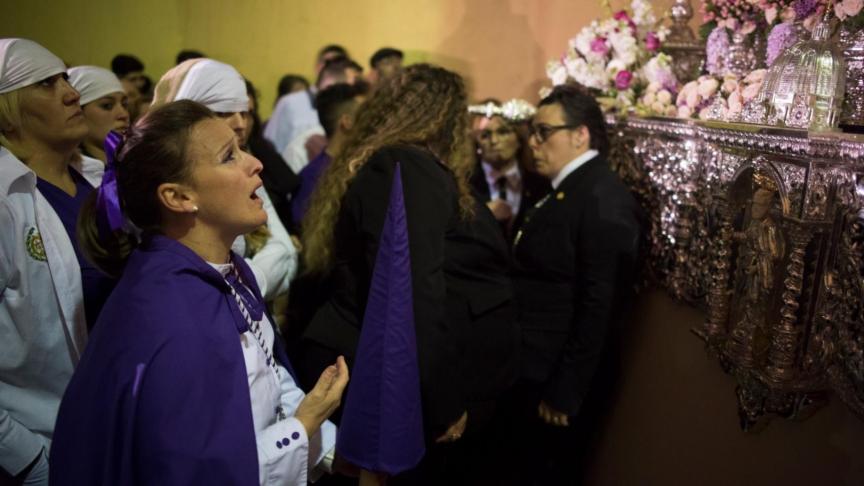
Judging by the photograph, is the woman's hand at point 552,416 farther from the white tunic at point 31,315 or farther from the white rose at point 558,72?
the white tunic at point 31,315

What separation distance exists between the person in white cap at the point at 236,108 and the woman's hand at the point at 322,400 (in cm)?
68

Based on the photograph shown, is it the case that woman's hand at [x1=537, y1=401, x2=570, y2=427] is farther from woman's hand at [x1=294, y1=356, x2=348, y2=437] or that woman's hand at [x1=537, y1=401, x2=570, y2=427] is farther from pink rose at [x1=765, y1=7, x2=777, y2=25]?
pink rose at [x1=765, y1=7, x2=777, y2=25]

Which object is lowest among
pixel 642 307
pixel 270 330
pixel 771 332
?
pixel 642 307

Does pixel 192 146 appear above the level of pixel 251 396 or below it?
above

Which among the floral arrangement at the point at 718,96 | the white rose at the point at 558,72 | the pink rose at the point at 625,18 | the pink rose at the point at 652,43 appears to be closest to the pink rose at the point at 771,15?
the floral arrangement at the point at 718,96

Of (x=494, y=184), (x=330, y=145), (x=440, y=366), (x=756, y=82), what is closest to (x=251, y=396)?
(x=440, y=366)

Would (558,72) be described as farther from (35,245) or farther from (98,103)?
(35,245)

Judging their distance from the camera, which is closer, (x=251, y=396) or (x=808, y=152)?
(x=251, y=396)

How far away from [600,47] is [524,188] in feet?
Result: 3.04

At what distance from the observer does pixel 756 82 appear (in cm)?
209

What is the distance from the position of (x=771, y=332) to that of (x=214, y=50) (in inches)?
132

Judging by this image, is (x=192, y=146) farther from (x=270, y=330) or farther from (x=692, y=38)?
(x=692, y=38)

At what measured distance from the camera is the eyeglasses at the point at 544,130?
267 centimetres

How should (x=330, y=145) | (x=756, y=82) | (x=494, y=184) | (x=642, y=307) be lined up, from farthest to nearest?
(x=494, y=184) < (x=330, y=145) < (x=642, y=307) < (x=756, y=82)
